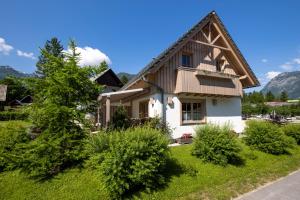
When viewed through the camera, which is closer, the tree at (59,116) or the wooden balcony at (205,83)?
the tree at (59,116)

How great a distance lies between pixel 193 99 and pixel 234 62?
19.1 ft

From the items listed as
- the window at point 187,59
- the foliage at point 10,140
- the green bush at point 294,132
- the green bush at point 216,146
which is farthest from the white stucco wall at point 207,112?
the foliage at point 10,140

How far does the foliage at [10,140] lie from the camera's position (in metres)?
7.18

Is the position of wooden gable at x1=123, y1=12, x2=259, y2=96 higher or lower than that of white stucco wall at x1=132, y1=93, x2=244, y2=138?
higher

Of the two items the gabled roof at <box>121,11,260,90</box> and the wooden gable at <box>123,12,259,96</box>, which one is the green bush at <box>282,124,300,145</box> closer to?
the wooden gable at <box>123,12,259,96</box>

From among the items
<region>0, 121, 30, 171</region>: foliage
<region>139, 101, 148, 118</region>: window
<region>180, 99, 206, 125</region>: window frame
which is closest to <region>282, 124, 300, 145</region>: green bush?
<region>180, 99, 206, 125</region>: window frame

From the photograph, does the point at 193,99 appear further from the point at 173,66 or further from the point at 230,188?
the point at 230,188

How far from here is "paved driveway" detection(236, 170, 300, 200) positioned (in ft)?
20.9

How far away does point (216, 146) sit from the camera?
9.13 m

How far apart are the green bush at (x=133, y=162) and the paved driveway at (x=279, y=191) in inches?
109

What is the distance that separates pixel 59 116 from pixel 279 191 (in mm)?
8131

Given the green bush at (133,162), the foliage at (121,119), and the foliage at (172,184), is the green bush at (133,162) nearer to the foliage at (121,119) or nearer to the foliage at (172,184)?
the foliage at (172,184)

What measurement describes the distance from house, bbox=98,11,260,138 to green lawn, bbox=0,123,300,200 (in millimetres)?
5519

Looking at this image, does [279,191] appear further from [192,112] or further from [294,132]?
[294,132]
